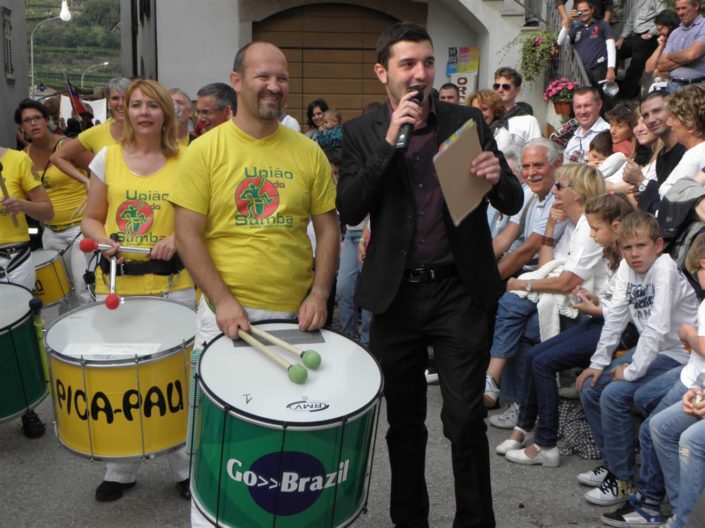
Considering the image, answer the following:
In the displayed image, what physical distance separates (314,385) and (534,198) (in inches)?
138

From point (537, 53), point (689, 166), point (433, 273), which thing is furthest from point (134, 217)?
point (537, 53)

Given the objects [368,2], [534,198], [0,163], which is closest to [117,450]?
[0,163]

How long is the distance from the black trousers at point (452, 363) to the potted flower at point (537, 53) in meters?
9.93

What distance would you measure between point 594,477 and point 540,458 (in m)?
0.37

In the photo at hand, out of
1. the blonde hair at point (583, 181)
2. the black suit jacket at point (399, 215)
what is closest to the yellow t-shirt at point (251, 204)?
the black suit jacket at point (399, 215)

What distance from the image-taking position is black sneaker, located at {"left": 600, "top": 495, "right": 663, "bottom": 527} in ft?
13.9

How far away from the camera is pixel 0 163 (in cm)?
561

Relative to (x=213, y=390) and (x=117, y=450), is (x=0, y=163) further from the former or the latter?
(x=213, y=390)

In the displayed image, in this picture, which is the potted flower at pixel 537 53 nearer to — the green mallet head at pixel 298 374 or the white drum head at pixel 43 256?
the white drum head at pixel 43 256

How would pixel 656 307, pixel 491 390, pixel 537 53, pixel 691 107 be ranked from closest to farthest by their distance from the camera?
1. pixel 656 307
2. pixel 691 107
3. pixel 491 390
4. pixel 537 53

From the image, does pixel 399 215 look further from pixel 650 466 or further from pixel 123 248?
pixel 650 466

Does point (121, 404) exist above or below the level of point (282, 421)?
below

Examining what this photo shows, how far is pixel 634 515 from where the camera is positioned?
4.27 meters

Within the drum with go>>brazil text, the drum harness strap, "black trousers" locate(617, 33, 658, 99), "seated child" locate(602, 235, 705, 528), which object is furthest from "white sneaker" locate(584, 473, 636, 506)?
"black trousers" locate(617, 33, 658, 99)
